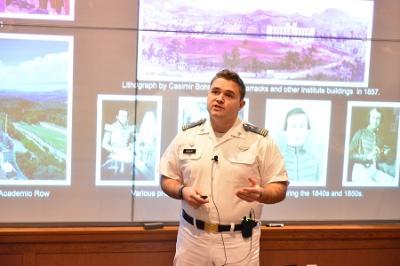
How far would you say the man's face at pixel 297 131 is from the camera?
347 centimetres

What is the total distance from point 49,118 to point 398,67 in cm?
242

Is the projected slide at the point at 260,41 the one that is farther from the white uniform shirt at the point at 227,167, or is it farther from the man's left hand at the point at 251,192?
the man's left hand at the point at 251,192

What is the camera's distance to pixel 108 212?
3350 mm

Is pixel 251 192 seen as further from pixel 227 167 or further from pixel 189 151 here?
pixel 189 151

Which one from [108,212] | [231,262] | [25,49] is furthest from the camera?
[108,212]

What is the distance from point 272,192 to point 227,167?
27 cm

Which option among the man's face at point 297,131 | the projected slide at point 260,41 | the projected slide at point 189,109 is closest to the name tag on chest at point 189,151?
the projected slide at point 189,109

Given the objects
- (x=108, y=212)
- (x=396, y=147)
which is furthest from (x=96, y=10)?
(x=396, y=147)

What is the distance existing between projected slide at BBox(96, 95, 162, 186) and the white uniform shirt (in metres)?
0.62

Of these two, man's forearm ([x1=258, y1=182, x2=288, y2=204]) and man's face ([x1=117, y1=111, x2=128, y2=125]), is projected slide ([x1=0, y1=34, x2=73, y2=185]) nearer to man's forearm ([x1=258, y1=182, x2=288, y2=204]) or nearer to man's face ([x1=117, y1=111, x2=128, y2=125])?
man's face ([x1=117, y1=111, x2=128, y2=125])

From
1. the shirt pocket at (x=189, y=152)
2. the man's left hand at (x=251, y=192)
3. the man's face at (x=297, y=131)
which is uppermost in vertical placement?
the man's face at (x=297, y=131)

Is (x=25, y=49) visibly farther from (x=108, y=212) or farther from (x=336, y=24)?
(x=336, y=24)

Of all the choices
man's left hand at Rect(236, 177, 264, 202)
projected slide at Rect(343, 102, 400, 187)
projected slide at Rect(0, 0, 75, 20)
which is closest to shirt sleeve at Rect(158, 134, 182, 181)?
man's left hand at Rect(236, 177, 264, 202)

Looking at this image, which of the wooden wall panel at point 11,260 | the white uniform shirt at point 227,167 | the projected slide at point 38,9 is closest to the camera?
the white uniform shirt at point 227,167
